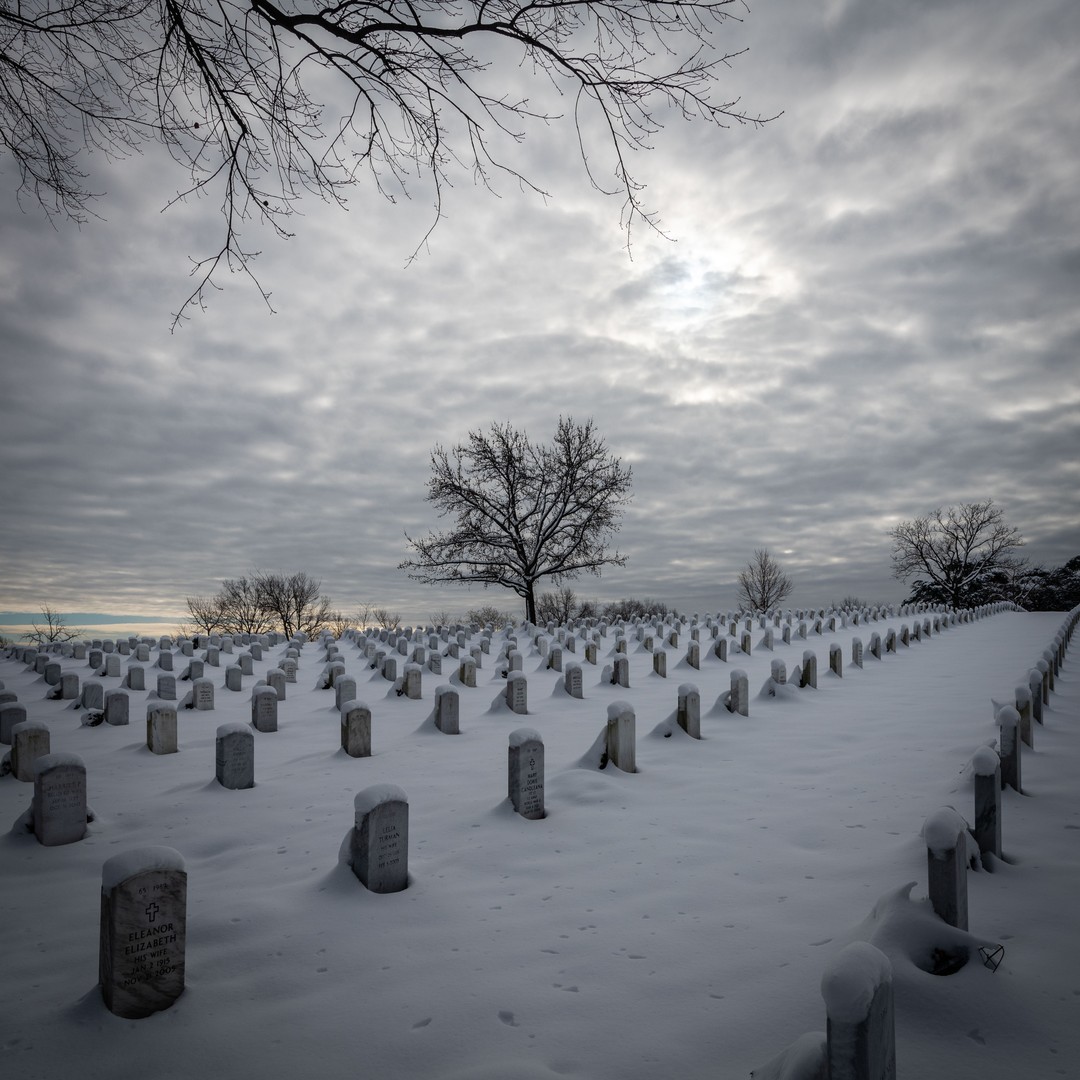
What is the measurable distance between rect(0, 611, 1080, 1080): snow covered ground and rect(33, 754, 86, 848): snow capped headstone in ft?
0.64

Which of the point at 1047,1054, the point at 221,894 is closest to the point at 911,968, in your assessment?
the point at 1047,1054

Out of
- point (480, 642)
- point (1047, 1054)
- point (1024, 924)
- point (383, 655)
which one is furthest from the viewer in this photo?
point (480, 642)

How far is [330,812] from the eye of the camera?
5.36 metres

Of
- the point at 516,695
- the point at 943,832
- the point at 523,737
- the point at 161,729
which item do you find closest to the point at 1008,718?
the point at 943,832

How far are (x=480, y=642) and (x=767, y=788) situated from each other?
42.0ft

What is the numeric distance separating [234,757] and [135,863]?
10.9 ft

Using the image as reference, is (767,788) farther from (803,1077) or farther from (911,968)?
(803,1077)

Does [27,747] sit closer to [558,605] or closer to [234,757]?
[234,757]

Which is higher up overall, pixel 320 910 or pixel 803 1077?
pixel 803 1077

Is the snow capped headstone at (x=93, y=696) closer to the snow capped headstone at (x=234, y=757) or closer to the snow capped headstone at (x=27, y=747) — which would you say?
the snow capped headstone at (x=27, y=747)

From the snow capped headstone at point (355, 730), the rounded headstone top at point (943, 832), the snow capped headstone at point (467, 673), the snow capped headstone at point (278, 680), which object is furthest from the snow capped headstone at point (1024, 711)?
the snow capped headstone at point (278, 680)

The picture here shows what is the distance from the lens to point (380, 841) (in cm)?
378

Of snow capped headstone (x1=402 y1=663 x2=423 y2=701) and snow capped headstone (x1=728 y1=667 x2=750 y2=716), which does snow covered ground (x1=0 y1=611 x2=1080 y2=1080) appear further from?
snow capped headstone (x1=402 y1=663 x2=423 y2=701)

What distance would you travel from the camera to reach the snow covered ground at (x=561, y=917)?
250 cm
